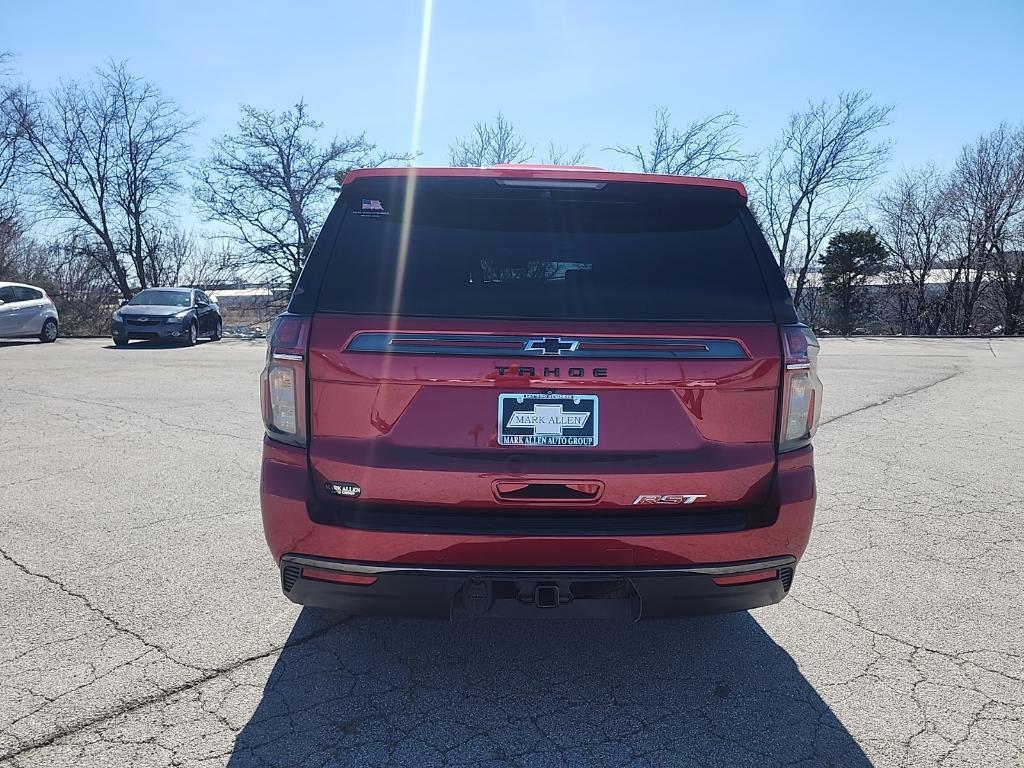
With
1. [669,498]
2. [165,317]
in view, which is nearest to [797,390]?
[669,498]

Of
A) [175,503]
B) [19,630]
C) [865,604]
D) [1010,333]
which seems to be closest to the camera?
[19,630]

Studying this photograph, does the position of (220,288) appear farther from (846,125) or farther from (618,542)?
(618,542)

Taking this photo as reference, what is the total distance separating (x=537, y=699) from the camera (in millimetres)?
2588

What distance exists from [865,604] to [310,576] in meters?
2.74

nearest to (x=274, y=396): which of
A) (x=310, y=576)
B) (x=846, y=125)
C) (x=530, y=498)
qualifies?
(x=310, y=576)

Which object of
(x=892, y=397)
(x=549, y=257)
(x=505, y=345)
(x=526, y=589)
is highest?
(x=549, y=257)

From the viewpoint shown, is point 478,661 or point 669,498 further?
point 478,661

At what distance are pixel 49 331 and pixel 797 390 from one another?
22.2 meters

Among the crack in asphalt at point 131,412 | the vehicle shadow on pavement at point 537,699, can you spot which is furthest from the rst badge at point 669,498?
the crack in asphalt at point 131,412

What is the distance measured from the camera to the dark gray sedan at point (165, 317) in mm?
18625

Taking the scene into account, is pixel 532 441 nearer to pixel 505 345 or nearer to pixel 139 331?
pixel 505 345

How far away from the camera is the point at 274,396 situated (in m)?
2.40

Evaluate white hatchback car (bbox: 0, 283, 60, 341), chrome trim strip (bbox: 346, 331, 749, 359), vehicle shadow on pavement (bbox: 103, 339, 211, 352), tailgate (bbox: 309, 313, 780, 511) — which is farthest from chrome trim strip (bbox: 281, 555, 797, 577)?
white hatchback car (bbox: 0, 283, 60, 341)

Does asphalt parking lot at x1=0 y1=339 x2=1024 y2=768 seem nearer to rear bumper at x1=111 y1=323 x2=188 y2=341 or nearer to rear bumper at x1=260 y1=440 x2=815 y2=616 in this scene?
rear bumper at x1=260 y1=440 x2=815 y2=616
